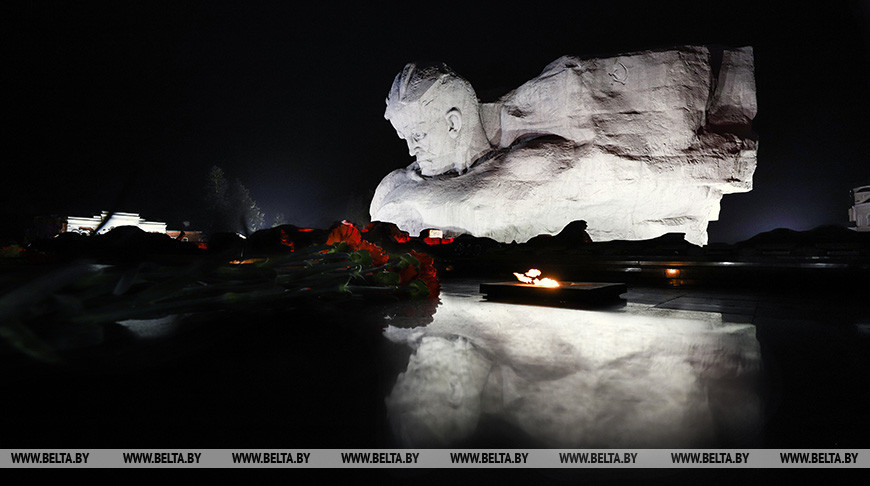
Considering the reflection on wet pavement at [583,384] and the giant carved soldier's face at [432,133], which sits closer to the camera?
the reflection on wet pavement at [583,384]

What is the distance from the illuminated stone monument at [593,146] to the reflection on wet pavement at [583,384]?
6097 mm

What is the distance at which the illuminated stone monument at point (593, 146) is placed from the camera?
21.5ft

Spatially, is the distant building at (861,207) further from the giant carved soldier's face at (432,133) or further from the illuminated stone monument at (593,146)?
the giant carved soldier's face at (432,133)

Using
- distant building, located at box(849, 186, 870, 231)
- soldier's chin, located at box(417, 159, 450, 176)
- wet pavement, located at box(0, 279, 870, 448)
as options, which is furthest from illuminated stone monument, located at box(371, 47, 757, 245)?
wet pavement, located at box(0, 279, 870, 448)

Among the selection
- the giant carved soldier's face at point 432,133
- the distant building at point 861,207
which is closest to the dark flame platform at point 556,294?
the giant carved soldier's face at point 432,133

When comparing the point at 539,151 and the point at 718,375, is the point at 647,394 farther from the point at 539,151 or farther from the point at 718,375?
the point at 539,151

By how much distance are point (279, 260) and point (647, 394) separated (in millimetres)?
821

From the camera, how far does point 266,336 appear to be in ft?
3.19

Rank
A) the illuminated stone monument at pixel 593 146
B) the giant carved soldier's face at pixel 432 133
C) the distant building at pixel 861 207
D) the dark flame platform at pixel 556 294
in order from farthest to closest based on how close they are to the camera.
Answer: the giant carved soldier's face at pixel 432 133, the distant building at pixel 861 207, the illuminated stone monument at pixel 593 146, the dark flame platform at pixel 556 294

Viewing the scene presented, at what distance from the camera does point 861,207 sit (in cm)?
725

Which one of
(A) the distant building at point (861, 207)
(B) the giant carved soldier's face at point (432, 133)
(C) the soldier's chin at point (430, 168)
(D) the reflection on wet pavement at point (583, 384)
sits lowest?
(D) the reflection on wet pavement at point (583, 384)

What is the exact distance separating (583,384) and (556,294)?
37.6 inches

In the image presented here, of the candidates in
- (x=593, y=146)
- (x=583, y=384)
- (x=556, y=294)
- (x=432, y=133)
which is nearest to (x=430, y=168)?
(x=432, y=133)
